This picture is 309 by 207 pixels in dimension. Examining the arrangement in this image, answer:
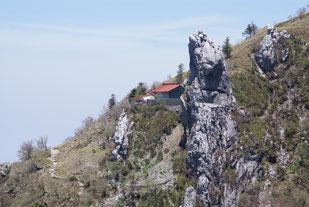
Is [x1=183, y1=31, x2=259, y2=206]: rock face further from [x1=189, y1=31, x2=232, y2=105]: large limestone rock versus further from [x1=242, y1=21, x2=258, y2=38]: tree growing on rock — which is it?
[x1=242, y1=21, x2=258, y2=38]: tree growing on rock

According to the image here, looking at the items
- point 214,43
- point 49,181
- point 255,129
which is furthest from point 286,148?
point 49,181

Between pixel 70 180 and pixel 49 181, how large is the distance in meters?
5.58

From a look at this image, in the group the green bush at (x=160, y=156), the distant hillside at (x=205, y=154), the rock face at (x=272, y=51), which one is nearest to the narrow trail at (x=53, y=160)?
the distant hillside at (x=205, y=154)

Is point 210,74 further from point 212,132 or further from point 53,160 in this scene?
point 53,160

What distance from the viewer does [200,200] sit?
6084cm

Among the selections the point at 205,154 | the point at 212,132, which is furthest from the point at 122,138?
the point at 212,132

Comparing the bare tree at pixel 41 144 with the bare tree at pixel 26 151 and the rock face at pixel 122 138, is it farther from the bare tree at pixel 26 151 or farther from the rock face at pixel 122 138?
the rock face at pixel 122 138

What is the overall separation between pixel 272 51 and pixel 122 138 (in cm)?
4351

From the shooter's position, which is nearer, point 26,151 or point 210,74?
point 210,74

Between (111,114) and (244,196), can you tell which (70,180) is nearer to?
(111,114)

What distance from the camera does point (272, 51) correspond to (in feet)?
267

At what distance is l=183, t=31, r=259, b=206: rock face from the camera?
61.4 m

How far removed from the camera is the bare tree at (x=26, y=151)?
101000 millimetres

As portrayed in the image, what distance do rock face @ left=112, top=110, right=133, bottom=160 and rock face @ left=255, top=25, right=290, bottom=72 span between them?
3698 cm
